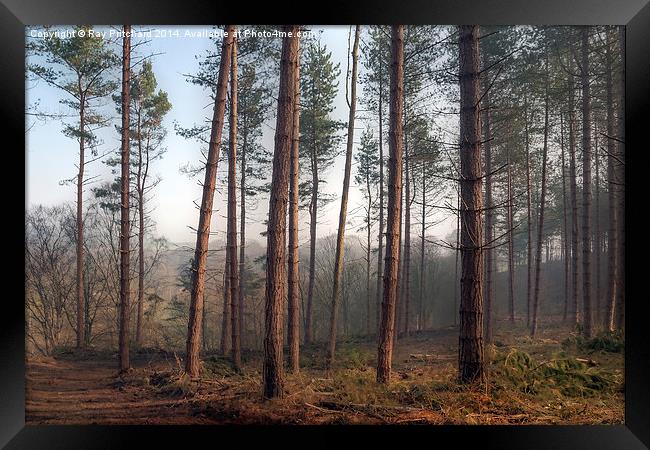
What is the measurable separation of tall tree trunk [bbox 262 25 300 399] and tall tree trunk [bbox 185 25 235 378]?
0.71 metres

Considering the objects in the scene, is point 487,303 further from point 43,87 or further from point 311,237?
point 43,87

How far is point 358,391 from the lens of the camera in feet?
13.2

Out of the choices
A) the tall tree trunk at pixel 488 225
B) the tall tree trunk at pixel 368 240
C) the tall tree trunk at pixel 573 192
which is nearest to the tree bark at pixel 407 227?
the tall tree trunk at pixel 368 240

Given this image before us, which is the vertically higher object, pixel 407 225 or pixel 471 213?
pixel 471 213

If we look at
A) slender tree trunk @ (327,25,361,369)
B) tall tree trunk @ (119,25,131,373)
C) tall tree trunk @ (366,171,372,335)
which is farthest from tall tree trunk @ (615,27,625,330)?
tall tree trunk @ (119,25,131,373)

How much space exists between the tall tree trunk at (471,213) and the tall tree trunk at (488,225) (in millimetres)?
152

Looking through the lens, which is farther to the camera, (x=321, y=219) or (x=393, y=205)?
(x=321, y=219)

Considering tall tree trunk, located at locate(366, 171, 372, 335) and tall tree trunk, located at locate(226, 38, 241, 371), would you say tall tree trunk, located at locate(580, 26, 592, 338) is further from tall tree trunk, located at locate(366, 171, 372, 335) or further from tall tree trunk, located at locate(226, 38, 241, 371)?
tall tree trunk, located at locate(226, 38, 241, 371)

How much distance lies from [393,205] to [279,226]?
122cm

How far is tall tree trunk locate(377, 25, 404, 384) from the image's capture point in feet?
13.4

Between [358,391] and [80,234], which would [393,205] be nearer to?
[358,391]
